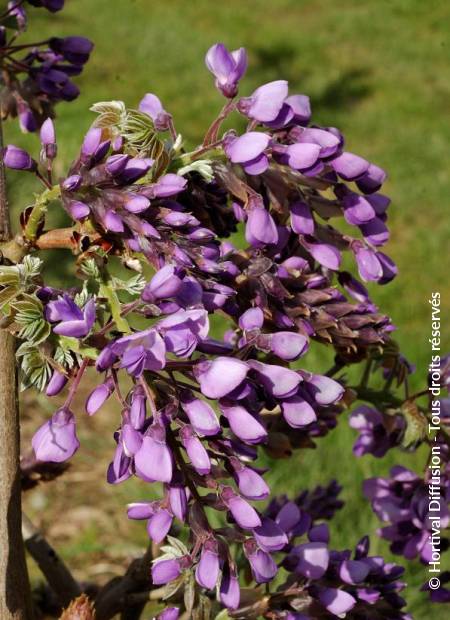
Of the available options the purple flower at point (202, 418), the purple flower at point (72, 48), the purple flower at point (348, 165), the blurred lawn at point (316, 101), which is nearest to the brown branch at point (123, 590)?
the purple flower at point (202, 418)

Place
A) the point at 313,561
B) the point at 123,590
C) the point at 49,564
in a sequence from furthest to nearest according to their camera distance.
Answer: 1. the point at 49,564
2. the point at 123,590
3. the point at 313,561

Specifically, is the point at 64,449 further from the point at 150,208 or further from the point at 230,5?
the point at 230,5

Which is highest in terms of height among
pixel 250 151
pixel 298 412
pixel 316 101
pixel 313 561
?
pixel 250 151

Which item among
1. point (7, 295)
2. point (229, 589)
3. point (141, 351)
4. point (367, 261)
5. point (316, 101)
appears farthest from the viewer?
point (316, 101)

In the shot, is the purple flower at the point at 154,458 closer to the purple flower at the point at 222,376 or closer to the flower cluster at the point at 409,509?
the purple flower at the point at 222,376

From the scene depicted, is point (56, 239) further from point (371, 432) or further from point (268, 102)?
point (371, 432)

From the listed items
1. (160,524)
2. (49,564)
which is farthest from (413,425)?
(49,564)

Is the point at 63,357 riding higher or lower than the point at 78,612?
higher

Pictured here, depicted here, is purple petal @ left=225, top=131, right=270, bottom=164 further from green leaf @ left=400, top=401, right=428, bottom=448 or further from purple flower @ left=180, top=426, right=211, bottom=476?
green leaf @ left=400, top=401, right=428, bottom=448
